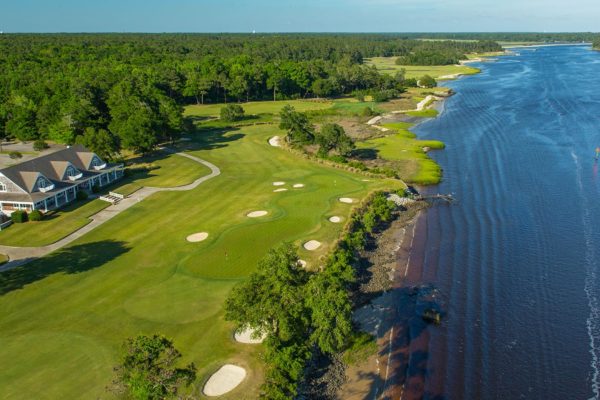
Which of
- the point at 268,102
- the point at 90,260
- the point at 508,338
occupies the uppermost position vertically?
the point at 268,102

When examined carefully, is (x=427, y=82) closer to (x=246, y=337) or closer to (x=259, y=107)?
(x=259, y=107)

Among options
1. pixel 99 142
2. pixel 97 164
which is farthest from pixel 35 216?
pixel 99 142

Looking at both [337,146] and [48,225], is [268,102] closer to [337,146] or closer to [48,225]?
[337,146]

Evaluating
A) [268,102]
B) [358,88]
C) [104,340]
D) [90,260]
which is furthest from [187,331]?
[358,88]

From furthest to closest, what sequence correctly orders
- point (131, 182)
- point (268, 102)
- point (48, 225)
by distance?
point (268, 102)
point (131, 182)
point (48, 225)

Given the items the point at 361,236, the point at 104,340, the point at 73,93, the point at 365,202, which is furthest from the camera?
the point at 73,93

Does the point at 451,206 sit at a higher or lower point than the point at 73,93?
lower

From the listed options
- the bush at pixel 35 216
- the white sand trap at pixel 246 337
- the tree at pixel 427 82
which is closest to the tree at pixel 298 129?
the bush at pixel 35 216
